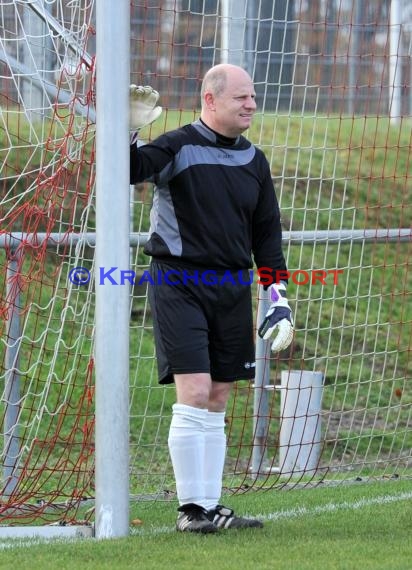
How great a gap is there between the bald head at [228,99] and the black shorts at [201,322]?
63cm

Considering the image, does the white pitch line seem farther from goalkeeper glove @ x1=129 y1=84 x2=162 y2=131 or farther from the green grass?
goalkeeper glove @ x1=129 y1=84 x2=162 y2=131

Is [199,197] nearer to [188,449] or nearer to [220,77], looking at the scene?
Result: [220,77]

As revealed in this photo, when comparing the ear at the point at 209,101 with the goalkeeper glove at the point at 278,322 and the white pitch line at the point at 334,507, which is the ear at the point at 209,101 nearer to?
the goalkeeper glove at the point at 278,322

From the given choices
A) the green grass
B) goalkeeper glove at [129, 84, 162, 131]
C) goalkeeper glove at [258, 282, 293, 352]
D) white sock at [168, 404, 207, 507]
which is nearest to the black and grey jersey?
goalkeeper glove at [129, 84, 162, 131]

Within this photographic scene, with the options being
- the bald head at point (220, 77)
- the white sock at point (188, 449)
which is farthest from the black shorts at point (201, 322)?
the bald head at point (220, 77)

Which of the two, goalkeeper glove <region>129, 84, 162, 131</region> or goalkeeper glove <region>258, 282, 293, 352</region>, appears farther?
goalkeeper glove <region>258, 282, 293, 352</region>

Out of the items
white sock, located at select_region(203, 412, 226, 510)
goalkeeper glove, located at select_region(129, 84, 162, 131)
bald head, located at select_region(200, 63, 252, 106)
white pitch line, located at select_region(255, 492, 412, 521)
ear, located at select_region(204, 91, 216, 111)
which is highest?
bald head, located at select_region(200, 63, 252, 106)

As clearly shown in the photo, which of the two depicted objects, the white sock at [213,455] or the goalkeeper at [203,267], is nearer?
the goalkeeper at [203,267]

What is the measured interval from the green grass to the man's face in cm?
170

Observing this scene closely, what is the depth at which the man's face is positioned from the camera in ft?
17.5

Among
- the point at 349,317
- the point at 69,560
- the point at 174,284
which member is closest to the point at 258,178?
the point at 174,284

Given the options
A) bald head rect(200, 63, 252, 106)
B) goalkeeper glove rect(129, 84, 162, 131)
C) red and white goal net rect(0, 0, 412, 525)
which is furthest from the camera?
red and white goal net rect(0, 0, 412, 525)

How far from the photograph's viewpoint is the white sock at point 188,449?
5.23 meters

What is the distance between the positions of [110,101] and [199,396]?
49.2 inches
